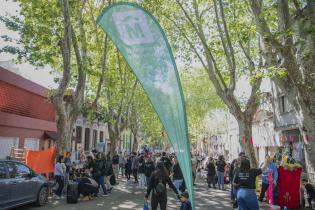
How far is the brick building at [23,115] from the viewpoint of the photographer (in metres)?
17.5

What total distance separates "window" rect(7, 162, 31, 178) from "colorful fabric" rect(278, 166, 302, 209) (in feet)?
27.2

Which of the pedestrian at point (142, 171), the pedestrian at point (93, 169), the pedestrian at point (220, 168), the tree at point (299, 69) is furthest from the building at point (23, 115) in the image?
the tree at point (299, 69)

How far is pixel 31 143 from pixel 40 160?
288 inches

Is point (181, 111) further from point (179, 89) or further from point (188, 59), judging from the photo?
point (188, 59)

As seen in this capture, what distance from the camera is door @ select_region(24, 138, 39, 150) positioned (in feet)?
66.2

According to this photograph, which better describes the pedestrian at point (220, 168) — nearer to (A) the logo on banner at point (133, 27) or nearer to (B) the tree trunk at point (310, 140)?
(B) the tree trunk at point (310, 140)

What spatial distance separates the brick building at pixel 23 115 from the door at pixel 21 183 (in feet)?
22.9

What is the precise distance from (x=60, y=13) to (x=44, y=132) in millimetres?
9889

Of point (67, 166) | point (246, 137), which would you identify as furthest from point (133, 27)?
point (246, 137)

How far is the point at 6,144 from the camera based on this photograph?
17766 mm

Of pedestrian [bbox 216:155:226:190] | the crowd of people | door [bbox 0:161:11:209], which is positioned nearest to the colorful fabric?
the crowd of people

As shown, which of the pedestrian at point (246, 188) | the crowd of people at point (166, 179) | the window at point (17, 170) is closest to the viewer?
the pedestrian at point (246, 188)

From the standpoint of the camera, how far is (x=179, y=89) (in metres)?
5.72

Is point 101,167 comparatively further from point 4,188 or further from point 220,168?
point 220,168
